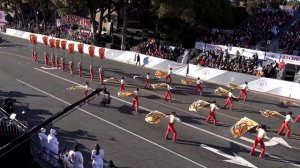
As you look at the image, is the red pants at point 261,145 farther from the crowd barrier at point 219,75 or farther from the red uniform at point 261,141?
the crowd barrier at point 219,75

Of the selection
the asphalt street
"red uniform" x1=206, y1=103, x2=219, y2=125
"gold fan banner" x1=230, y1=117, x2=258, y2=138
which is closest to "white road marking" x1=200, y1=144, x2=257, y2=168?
the asphalt street

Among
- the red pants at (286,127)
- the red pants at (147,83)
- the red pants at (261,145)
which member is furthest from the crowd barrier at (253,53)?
the red pants at (261,145)

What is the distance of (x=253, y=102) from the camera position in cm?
2480

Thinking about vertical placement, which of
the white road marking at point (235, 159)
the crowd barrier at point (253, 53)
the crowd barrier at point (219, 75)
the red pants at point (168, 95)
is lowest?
the white road marking at point (235, 159)

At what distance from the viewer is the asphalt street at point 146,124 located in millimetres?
15594

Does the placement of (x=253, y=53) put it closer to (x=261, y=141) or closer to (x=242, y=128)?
(x=242, y=128)

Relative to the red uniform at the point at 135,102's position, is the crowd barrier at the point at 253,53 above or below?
above

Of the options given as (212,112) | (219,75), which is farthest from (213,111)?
(219,75)

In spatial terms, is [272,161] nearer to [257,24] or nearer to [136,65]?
[136,65]

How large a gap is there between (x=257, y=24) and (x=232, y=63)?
13.8 m

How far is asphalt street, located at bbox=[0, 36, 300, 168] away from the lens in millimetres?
15594

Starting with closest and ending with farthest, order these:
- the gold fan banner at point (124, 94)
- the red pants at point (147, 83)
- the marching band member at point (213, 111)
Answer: the marching band member at point (213, 111) < the gold fan banner at point (124, 94) < the red pants at point (147, 83)

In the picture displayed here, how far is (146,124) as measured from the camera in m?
19.4

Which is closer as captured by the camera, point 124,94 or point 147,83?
point 124,94
